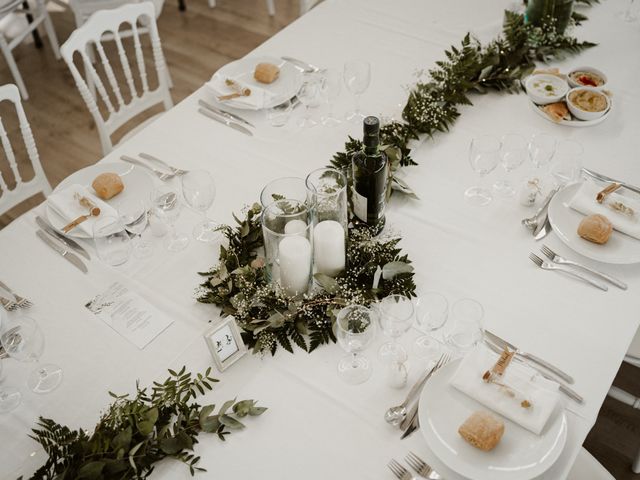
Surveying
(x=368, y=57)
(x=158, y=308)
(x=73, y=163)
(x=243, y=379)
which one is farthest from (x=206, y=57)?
(x=243, y=379)

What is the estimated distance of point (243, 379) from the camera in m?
1.57

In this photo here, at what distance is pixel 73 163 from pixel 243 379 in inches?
102

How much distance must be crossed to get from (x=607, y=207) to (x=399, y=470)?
3.54 feet

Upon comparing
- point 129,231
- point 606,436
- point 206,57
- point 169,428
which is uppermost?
point 129,231

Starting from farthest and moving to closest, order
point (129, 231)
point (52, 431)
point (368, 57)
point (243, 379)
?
1. point (368, 57)
2. point (129, 231)
3. point (243, 379)
4. point (52, 431)

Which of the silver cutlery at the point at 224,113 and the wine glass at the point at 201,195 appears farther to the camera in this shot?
the silver cutlery at the point at 224,113

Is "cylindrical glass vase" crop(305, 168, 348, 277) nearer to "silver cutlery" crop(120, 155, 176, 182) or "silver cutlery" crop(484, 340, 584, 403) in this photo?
"silver cutlery" crop(484, 340, 584, 403)

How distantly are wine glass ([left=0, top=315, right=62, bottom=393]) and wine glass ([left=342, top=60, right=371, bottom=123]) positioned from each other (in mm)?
1336

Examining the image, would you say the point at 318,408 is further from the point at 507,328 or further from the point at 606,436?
the point at 606,436

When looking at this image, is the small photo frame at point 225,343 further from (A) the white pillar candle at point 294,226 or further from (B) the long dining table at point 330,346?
(A) the white pillar candle at point 294,226

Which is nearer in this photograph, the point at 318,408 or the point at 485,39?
A: the point at 318,408

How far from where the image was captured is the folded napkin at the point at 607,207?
1801mm

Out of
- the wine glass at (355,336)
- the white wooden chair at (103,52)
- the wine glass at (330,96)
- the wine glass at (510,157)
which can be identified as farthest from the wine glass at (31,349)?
the wine glass at (510,157)

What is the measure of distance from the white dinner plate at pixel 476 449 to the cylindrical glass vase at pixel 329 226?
0.43m
